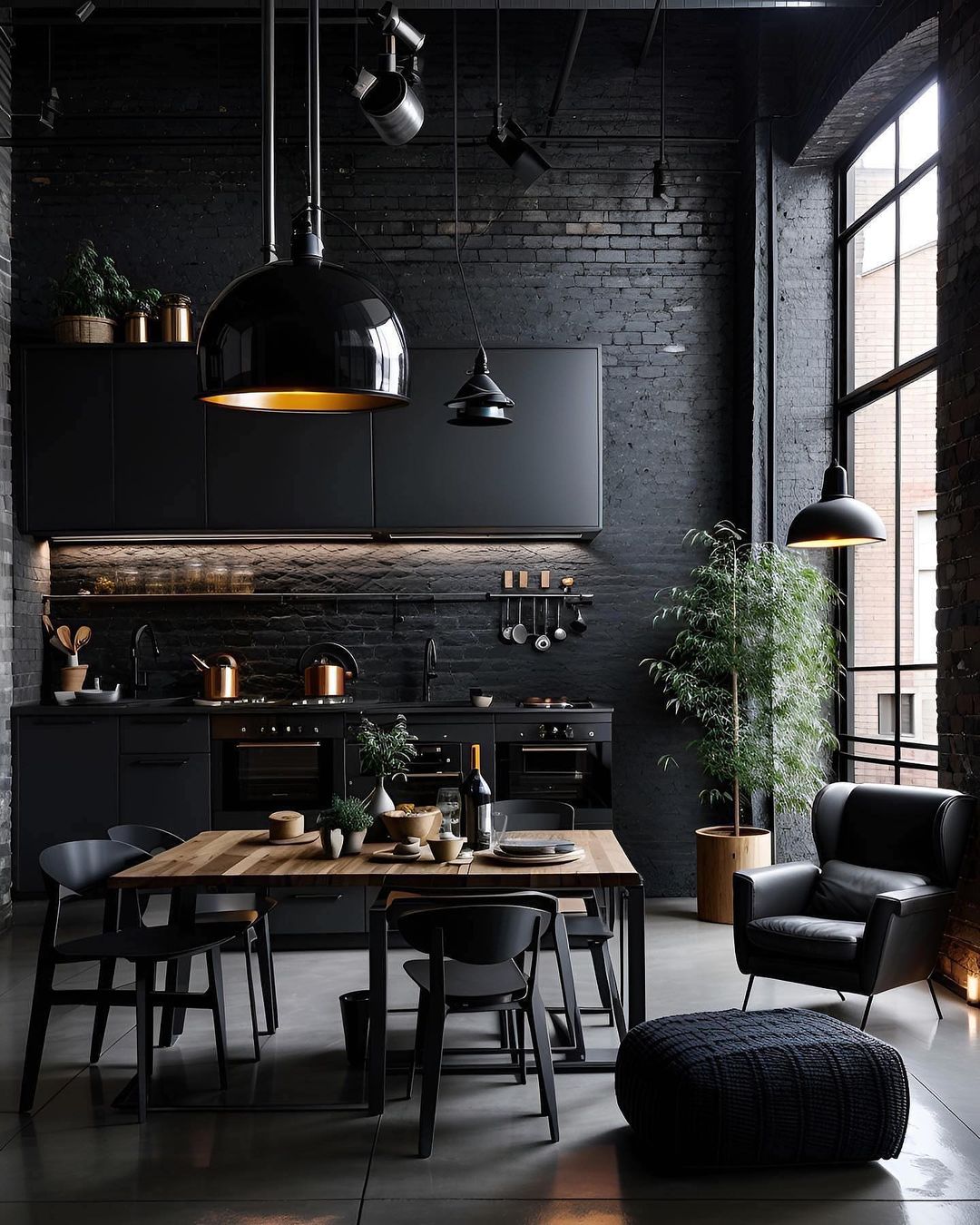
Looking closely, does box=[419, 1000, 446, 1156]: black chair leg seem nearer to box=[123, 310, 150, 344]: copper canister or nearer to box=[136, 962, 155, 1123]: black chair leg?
box=[136, 962, 155, 1123]: black chair leg

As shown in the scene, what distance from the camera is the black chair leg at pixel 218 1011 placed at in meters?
3.87

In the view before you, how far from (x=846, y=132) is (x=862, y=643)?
2916 mm

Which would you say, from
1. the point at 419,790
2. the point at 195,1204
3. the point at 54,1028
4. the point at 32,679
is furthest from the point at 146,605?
the point at 195,1204

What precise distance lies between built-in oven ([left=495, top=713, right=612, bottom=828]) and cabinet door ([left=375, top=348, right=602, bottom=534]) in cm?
120

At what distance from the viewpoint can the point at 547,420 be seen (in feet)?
22.8

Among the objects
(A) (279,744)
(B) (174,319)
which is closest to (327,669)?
(A) (279,744)

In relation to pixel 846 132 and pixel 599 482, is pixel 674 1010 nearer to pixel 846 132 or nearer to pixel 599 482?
pixel 599 482

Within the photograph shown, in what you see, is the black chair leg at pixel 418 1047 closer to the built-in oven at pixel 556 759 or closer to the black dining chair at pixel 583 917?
the black dining chair at pixel 583 917

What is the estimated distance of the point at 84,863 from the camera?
4129 millimetres

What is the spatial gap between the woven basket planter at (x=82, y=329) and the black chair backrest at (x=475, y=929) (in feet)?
16.1

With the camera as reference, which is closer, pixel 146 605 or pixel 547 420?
pixel 547 420

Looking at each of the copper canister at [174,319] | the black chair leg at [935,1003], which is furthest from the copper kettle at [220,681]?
the black chair leg at [935,1003]

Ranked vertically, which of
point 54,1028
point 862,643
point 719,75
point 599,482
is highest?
point 719,75

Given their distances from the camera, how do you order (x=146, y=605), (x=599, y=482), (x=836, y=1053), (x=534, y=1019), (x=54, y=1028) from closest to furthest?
(x=836, y=1053) < (x=534, y=1019) < (x=54, y=1028) < (x=599, y=482) < (x=146, y=605)
